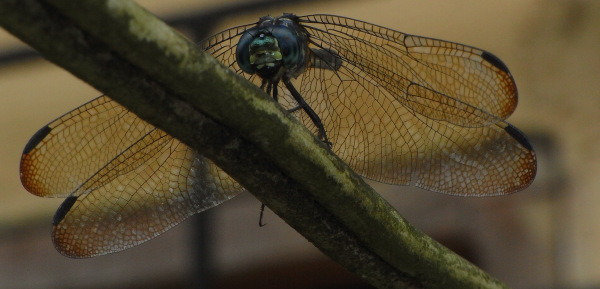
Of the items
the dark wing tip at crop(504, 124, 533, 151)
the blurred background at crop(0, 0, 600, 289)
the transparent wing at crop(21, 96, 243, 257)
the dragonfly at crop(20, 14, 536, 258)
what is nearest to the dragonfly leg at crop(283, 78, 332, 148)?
the dragonfly at crop(20, 14, 536, 258)

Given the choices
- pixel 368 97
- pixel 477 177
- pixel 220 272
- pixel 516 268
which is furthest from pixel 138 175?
pixel 516 268

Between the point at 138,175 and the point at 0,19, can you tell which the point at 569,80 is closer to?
the point at 138,175

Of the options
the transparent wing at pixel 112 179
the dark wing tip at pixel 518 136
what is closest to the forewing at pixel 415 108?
the dark wing tip at pixel 518 136

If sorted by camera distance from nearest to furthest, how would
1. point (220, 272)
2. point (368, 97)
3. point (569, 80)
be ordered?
point (368, 97)
point (220, 272)
point (569, 80)

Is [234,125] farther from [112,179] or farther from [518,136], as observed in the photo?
[518,136]

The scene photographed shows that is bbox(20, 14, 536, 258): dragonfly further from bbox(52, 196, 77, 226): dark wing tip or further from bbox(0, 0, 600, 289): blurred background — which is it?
bbox(0, 0, 600, 289): blurred background

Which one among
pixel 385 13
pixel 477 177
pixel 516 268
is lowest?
pixel 516 268

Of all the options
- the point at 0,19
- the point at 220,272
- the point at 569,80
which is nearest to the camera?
the point at 0,19
